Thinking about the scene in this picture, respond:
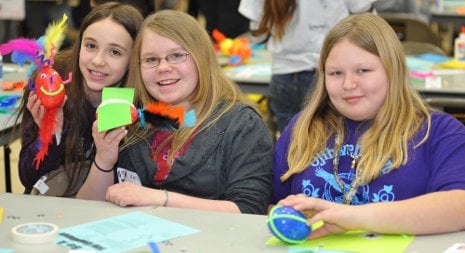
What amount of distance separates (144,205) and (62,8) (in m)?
4.52

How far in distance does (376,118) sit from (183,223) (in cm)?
70

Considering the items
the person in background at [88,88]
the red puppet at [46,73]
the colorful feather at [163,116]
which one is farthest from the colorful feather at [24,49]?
the colorful feather at [163,116]

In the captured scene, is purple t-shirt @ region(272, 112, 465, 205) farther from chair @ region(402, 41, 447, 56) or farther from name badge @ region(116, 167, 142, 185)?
chair @ region(402, 41, 447, 56)

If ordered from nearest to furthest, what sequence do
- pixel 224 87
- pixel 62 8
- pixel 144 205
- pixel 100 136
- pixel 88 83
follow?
pixel 144 205, pixel 100 136, pixel 224 87, pixel 88 83, pixel 62 8

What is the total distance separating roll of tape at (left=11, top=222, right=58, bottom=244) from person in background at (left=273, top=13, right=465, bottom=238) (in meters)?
0.75

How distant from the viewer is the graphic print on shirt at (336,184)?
2.29 metres

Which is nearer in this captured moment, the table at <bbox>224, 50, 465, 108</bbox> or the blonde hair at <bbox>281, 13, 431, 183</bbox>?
the blonde hair at <bbox>281, 13, 431, 183</bbox>

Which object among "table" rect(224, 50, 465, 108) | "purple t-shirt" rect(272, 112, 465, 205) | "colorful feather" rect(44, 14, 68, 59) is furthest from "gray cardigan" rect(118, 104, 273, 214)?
"table" rect(224, 50, 465, 108)

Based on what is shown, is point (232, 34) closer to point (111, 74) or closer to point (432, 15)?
point (432, 15)

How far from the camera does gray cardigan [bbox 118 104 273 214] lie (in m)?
2.48

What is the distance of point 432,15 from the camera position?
23.2ft

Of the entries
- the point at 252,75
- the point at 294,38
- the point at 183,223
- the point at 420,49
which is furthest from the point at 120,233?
the point at 420,49

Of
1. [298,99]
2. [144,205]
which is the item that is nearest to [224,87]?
[144,205]

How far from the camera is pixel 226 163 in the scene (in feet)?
8.29
